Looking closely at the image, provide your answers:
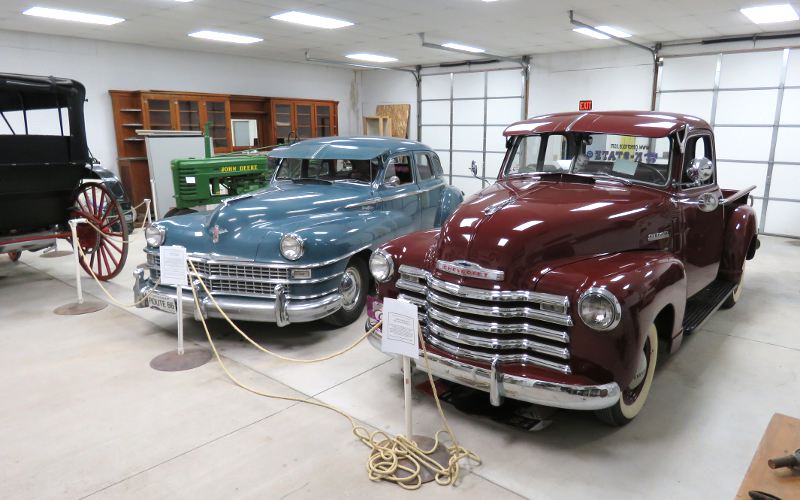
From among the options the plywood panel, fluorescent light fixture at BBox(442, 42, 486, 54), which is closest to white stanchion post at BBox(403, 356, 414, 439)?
fluorescent light fixture at BBox(442, 42, 486, 54)

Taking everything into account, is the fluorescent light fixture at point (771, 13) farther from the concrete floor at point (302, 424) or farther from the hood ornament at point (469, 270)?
the hood ornament at point (469, 270)

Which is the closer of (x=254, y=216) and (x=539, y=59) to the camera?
(x=254, y=216)

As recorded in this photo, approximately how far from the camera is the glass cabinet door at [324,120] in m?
14.4

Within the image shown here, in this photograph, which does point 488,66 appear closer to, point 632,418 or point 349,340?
point 349,340

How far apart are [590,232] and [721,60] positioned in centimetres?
862

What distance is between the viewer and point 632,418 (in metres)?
3.39

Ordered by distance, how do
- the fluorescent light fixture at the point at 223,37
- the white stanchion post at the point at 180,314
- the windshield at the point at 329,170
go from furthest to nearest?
the fluorescent light fixture at the point at 223,37, the windshield at the point at 329,170, the white stanchion post at the point at 180,314

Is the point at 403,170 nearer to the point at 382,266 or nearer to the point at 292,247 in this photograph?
the point at 292,247

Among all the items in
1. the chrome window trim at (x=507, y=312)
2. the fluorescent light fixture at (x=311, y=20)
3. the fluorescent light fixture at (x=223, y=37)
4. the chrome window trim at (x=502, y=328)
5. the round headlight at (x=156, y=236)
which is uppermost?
the fluorescent light fixture at (x=311, y=20)

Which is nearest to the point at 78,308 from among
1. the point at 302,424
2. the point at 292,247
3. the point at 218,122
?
the point at 292,247

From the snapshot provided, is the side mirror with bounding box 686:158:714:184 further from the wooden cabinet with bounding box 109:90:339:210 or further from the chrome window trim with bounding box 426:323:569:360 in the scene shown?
the wooden cabinet with bounding box 109:90:339:210

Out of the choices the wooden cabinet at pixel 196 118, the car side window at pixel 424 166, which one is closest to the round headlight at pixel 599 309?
the car side window at pixel 424 166

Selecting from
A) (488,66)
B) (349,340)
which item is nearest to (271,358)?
(349,340)

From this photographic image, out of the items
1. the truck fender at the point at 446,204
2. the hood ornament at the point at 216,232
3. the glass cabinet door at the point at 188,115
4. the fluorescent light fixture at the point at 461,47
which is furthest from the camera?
the glass cabinet door at the point at 188,115
